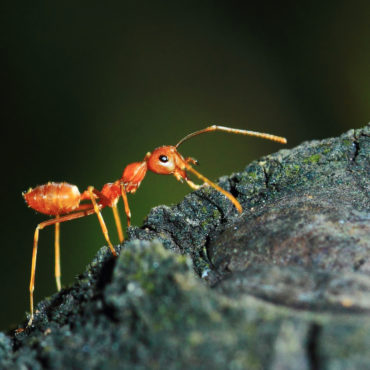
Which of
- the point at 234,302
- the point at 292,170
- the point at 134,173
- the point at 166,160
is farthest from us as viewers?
the point at 134,173

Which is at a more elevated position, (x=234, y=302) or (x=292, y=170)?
(x=292, y=170)

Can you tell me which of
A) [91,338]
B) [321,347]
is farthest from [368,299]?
[91,338]

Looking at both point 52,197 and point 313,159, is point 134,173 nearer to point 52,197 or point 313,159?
point 52,197

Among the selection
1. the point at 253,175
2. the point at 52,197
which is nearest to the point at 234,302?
the point at 253,175

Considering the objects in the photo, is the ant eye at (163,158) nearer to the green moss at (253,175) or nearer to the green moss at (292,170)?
the green moss at (253,175)

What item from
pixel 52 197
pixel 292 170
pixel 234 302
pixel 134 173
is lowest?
pixel 234 302

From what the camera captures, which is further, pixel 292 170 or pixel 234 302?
pixel 292 170

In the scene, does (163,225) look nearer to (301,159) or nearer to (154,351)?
(301,159)
